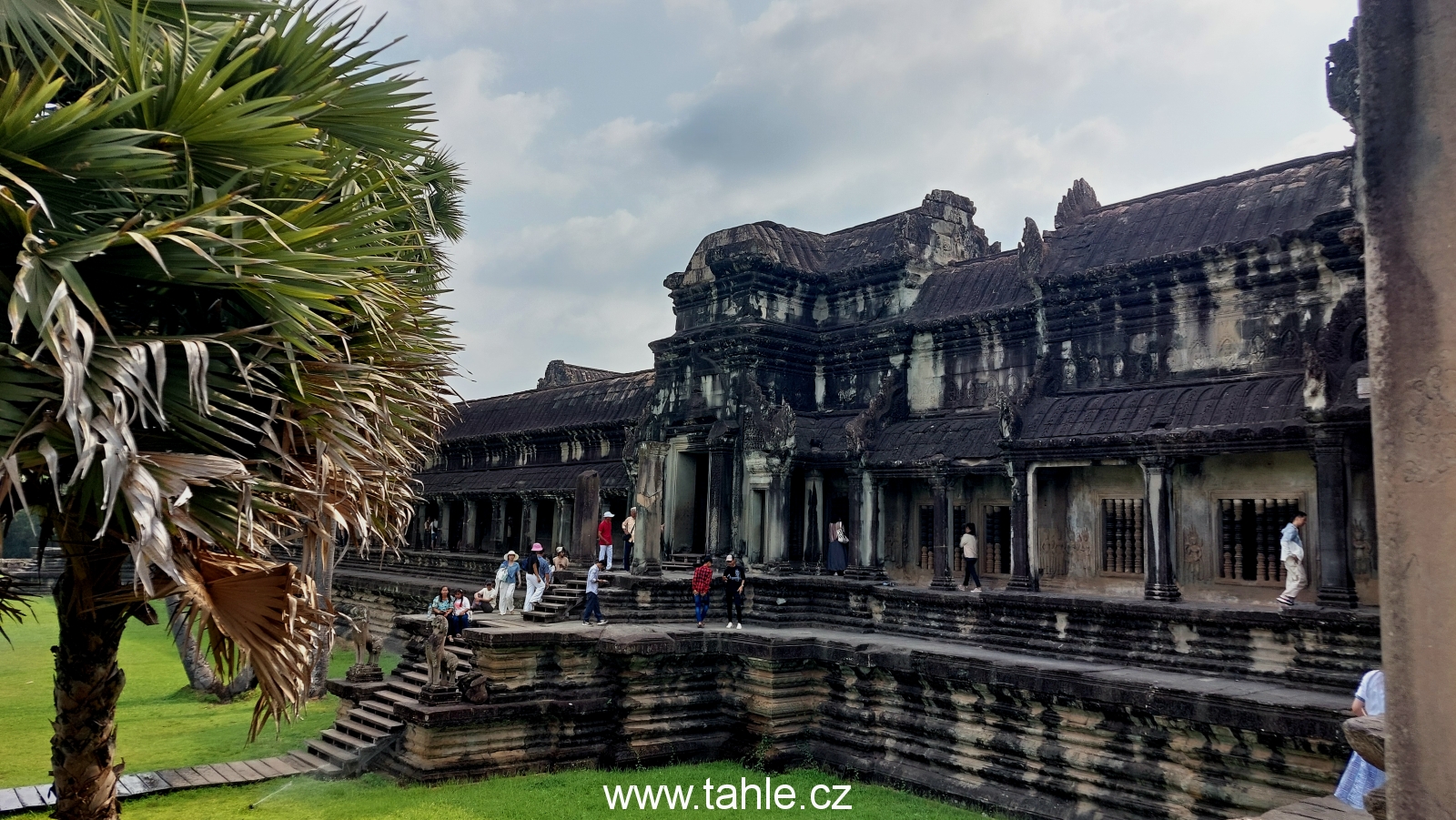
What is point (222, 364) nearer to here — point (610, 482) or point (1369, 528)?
point (1369, 528)

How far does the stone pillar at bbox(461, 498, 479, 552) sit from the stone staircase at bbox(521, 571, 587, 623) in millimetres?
12461

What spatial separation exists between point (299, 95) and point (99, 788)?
4149 mm

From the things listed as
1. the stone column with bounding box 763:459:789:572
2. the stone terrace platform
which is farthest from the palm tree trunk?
the stone column with bounding box 763:459:789:572

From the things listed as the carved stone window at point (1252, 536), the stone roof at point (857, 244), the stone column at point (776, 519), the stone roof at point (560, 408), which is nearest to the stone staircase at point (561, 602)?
the stone column at point (776, 519)

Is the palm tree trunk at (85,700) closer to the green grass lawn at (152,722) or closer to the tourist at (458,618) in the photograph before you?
the green grass lawn at (152,722)

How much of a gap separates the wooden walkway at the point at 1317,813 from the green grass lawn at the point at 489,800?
4.40 metres

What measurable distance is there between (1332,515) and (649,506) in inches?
398

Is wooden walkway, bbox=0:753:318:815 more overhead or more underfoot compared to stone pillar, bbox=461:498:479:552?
more underfoot

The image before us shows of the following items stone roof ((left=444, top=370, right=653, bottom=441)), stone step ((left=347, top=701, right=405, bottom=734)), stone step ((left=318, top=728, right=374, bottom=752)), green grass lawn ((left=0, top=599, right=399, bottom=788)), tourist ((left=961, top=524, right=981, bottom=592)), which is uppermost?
stone roof ((left=444, top=370, right=653, bottom=441))

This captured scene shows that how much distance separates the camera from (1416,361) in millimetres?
2518

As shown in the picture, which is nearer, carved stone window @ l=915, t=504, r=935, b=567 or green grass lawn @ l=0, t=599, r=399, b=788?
green grass lawn @ l=0, t=599, r=399, b=788

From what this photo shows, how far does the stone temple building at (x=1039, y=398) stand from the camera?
1097 cm

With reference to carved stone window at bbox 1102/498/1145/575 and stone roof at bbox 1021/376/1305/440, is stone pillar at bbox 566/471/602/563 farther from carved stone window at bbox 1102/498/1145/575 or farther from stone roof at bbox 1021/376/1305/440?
carved stone window at bbox 1102/498/1145/575

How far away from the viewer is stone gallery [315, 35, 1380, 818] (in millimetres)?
9430
